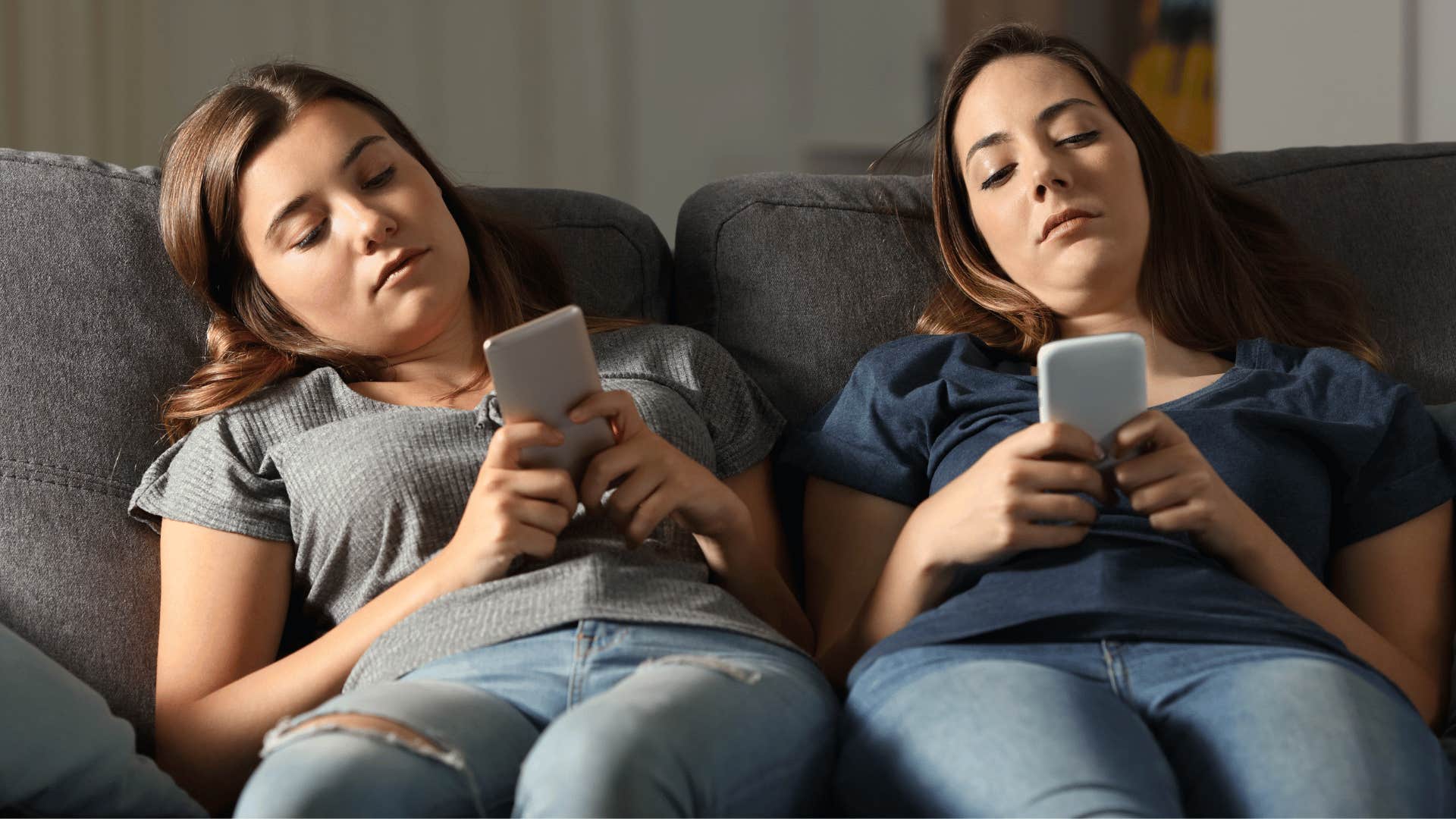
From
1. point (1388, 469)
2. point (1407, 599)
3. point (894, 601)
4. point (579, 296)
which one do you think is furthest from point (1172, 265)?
point (579, 296)

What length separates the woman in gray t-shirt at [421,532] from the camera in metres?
0.93

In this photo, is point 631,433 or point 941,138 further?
point 941,138

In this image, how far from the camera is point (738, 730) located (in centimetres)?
96

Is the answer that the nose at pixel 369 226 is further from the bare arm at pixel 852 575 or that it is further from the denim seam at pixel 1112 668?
the denim seam at pixel 1112 668

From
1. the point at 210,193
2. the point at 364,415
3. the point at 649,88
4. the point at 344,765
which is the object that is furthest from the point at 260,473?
the point at 649,88

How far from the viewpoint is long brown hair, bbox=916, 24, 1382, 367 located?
58.4 inches

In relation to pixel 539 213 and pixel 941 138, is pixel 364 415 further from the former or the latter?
pixel 941 138

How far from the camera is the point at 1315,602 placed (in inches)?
46.6

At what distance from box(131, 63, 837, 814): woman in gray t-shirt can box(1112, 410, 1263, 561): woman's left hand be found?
301mm

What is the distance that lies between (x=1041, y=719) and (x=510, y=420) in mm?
466

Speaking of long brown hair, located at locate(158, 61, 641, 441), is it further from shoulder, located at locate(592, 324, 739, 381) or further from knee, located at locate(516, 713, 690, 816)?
knee, located at locate(516, 713, 690, 816)

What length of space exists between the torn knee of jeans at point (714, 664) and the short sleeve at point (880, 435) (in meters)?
0.37

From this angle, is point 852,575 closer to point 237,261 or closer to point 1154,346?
point 1154,346

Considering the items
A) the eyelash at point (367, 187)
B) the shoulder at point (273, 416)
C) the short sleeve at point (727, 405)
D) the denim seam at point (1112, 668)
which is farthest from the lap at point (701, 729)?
the eyelash at point (367, 187)
